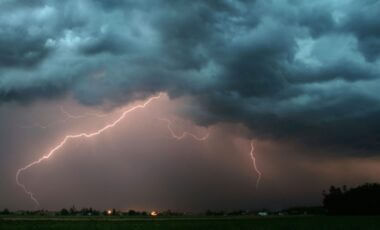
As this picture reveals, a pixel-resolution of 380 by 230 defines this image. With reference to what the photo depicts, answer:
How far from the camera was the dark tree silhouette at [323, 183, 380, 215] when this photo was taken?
15212 cm

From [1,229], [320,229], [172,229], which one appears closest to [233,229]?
[172,229]

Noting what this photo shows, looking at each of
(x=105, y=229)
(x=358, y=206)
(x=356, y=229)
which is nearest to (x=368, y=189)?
(x=358, y=206)

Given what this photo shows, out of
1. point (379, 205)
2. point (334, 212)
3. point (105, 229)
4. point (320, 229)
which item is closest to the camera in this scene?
point (105, 229)

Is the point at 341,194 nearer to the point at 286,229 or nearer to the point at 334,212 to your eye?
the point at 334,212

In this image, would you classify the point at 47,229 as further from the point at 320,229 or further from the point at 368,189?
the point at 368,189

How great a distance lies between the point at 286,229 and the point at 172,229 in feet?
41.4

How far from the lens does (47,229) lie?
159 ft

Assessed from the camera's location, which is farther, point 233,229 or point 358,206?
point 358,206

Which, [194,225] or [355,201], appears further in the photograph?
[355,201]

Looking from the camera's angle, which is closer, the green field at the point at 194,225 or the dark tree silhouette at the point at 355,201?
the green field at the point at 194,225

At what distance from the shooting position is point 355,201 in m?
157

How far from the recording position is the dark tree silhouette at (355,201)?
499 ft

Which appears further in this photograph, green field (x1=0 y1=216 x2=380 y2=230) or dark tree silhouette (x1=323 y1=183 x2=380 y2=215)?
dark tree silhouette (x1=323 y1=183 x2=380 y2=215)

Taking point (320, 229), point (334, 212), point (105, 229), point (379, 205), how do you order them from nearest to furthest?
1. point (105, 229)
2. point (320, 229)
3. point (379, 205)
4. point (334, 212)
